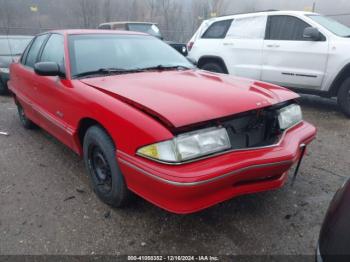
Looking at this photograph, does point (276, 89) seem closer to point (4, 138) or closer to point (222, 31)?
point (4, 138)

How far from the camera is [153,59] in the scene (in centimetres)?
350

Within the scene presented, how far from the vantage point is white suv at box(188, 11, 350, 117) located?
5312 mm

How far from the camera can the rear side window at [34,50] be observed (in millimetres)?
4086

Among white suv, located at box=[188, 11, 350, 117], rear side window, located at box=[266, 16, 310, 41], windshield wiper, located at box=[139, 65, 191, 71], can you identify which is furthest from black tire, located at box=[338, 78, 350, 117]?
windshield wiper, located at box=[139, 65, 191, 71]

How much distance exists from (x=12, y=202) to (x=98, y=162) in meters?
0.88

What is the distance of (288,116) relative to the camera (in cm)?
274

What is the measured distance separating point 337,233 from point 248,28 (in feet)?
18.7

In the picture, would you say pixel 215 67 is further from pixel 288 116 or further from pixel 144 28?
pixel 144 28

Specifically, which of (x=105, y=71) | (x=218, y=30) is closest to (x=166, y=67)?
(x=105, y=71)

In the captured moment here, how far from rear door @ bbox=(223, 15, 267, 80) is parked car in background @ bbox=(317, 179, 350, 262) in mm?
5055

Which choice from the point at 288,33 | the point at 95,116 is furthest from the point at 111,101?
the point at 288,33

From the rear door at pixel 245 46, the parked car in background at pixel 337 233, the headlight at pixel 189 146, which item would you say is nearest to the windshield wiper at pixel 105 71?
the headlight at pixel 189 146

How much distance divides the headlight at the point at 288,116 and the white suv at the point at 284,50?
299cm

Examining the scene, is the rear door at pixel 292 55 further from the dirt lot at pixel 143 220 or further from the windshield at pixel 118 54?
the windshield at pixel 118 54
